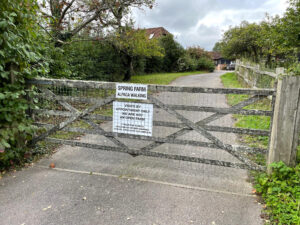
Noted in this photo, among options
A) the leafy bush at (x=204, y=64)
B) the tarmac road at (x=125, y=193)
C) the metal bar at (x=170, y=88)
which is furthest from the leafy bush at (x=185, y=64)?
the metal bar at (x=170, y=88)

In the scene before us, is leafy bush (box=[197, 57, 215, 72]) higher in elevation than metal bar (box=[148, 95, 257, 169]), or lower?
higher

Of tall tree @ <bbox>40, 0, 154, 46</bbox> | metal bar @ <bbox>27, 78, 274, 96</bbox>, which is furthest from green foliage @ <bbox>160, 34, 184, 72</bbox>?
metal bar @ <bbox>27, 78, 274, 96</bbox>

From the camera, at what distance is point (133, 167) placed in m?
4.27

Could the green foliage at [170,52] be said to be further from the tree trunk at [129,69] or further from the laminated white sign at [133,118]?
the laminated white sign at [133,118]

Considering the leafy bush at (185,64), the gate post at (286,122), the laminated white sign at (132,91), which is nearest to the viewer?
the gate post at (286,122)

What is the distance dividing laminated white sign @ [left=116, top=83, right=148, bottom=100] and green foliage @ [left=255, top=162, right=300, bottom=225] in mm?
2190

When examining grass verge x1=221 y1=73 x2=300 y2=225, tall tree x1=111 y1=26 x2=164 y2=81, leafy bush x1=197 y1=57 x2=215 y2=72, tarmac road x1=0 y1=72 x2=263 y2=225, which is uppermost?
leafy bush x1=197 y1=57 x2=215 y2=72

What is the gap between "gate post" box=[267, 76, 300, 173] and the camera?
3.26 metres

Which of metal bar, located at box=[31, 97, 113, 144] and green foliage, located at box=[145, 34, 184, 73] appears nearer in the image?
metal bar, located at box=[31, 97, 113, 144]

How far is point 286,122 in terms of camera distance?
11.0ft

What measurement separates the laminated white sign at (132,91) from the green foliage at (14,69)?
1.60 meters

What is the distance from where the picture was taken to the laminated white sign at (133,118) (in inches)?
154

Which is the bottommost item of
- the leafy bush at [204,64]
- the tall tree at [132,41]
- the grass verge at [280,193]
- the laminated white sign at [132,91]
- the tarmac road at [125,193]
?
the tarmac road at [125,193]

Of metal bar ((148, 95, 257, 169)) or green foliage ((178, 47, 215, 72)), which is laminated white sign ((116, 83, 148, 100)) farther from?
green foliage ((178, 47, 215, 72))
